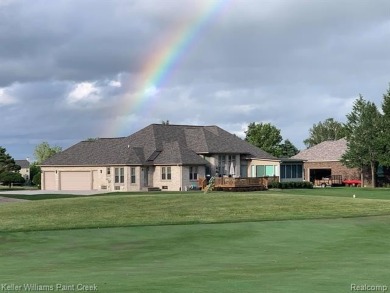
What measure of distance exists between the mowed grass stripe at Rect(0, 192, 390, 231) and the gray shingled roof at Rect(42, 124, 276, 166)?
25241 mm

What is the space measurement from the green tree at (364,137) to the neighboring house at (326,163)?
16.3 ft

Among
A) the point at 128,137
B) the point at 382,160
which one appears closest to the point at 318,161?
the point at 382,160

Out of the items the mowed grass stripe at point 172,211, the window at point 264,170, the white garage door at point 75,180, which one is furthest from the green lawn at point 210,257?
the white garage door at point 75,180

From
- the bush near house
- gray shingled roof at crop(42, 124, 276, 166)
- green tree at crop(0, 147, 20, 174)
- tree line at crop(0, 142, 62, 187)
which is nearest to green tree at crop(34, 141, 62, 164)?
tree line at crop(0, 142, 62, 187)

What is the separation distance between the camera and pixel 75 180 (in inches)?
2768

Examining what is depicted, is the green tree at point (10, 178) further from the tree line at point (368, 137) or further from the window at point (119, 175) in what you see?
the tree line at point (368, 137)

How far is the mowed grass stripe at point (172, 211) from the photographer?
28.1 meters

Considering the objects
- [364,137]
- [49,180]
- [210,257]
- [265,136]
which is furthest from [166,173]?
[265,136]

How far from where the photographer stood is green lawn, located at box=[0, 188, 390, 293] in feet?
38.6

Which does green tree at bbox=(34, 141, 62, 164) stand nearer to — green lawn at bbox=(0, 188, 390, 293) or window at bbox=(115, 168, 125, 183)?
window at bbox=(115, 168, 125, 183)

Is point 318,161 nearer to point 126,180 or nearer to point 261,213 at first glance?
point 126,180

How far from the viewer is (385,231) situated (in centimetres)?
2489

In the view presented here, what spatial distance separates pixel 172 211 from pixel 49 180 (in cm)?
4293

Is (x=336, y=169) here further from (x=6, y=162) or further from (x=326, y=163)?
(x=6, y=162)
